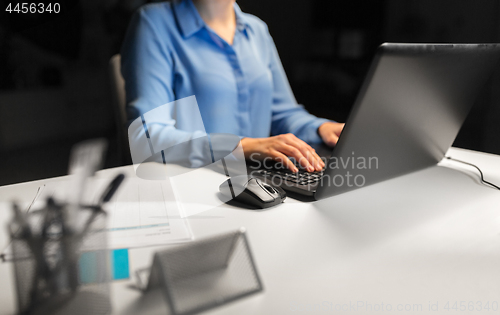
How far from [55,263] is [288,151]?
1.72 feet

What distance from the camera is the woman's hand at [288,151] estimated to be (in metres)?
0.70

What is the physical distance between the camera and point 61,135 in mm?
1388

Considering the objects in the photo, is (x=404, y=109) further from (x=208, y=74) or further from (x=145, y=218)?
(x=208, y=74)

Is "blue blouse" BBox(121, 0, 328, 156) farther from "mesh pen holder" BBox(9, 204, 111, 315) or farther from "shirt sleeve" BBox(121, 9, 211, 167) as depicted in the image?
"mesh pen holder" BBox(9, 204, 111, 315)

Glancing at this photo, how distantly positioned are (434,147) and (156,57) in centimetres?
77

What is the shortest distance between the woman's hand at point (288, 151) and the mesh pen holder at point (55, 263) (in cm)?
46

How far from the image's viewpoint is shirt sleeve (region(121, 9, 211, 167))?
746 mm

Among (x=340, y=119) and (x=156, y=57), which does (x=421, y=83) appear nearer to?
(x=156, y=57)

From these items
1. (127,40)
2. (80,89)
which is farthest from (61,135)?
(127,40)

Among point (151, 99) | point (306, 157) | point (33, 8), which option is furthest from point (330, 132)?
point (33, 8)

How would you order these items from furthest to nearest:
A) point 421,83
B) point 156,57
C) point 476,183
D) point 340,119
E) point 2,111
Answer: point 340,119, point 2,111, point 156,57, point 476,183, point 421,83

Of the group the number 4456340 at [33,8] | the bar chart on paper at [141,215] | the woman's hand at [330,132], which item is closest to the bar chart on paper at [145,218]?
the bar chart on paper at [141,215]

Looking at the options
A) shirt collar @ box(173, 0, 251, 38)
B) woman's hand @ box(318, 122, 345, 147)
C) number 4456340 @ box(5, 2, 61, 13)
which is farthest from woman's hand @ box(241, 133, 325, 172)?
number 4456340 @ box(5, 2, 61, 13)

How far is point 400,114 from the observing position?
58cm
